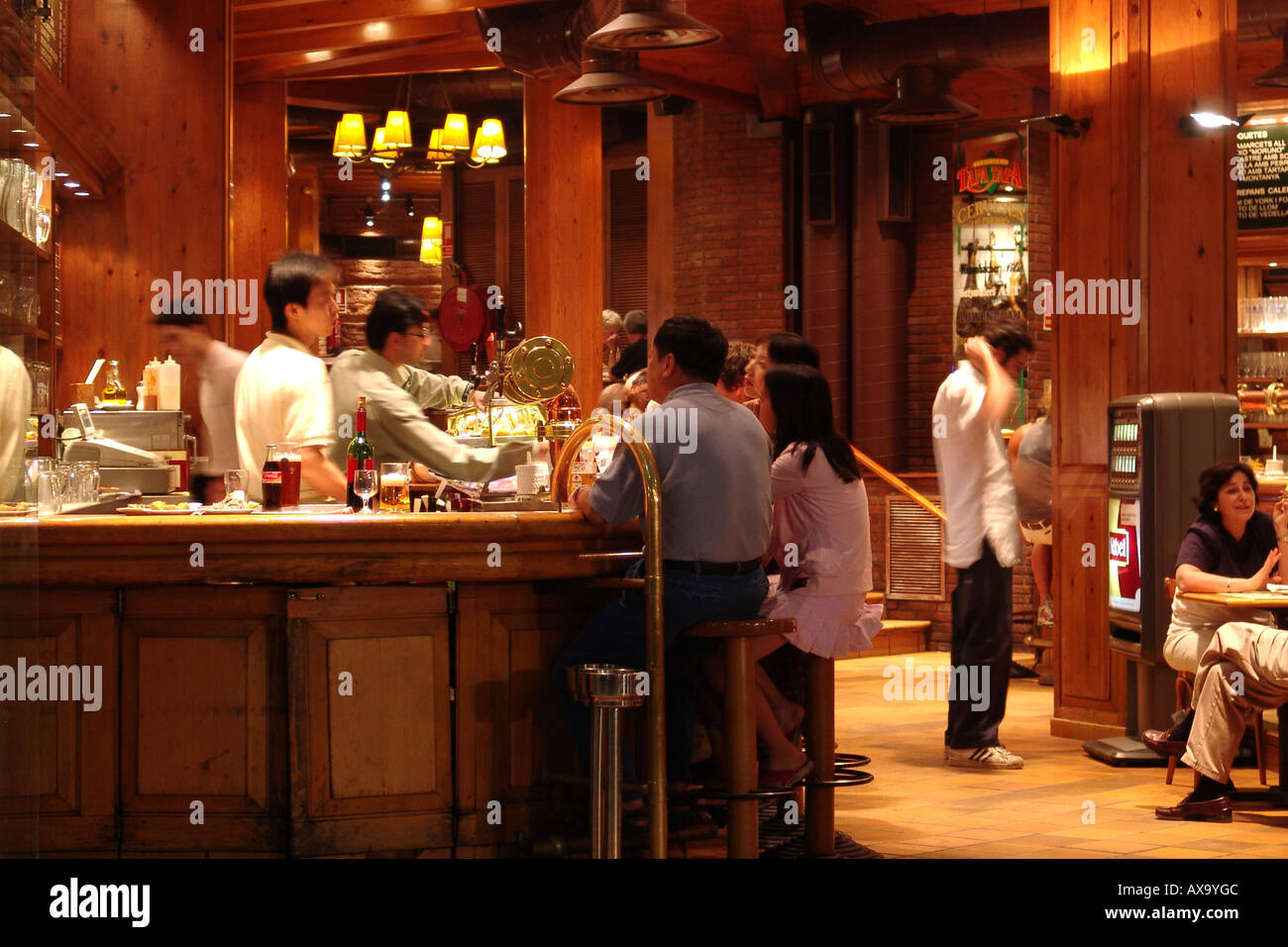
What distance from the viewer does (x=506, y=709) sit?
13.9 ft

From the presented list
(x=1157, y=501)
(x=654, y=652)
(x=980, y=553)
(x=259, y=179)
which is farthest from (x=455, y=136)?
(x=654, y=652)

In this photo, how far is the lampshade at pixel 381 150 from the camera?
1249cm

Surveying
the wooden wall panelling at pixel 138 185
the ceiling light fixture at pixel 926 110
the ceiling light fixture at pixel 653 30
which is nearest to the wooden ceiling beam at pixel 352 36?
the wooden wall panelling at pixel 138 185

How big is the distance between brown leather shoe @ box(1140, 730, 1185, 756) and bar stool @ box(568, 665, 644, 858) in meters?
2.76

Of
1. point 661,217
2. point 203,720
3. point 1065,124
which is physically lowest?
point 203,720

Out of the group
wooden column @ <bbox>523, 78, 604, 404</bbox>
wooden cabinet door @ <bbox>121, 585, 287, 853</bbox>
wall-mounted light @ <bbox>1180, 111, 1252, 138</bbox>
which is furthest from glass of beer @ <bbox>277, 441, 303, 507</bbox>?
wooden column @ <bbox>523, 78, 604, 404</bbox>

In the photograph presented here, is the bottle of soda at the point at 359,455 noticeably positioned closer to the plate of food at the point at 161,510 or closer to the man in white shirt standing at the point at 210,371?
the plate of food at the point at 161,510

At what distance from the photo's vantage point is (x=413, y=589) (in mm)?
4164

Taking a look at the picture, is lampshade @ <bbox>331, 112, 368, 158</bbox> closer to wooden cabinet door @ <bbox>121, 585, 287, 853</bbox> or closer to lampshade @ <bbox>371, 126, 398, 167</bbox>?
lampshade @ <bbox>371, 126, 398, 167</bbox>

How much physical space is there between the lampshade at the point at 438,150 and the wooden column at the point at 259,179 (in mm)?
1796

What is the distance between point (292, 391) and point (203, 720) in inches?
42.1

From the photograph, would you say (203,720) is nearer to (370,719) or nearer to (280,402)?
(370,719)

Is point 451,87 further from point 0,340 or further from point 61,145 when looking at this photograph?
point 0,340
